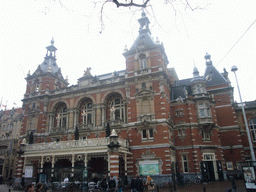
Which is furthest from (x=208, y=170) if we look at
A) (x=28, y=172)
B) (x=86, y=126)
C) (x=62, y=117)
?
(x=62, y=117)

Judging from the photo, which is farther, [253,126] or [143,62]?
[253,126]

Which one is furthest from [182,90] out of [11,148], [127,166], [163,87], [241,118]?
[11,148]

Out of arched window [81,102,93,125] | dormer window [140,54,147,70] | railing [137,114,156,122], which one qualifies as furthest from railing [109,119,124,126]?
dormer window [140,54,147,70]

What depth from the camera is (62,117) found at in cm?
3562

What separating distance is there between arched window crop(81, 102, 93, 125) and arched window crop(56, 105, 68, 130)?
3.13 m

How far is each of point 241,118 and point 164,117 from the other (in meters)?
16.0

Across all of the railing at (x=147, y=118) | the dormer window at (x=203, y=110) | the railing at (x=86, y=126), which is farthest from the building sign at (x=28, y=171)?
the dormer window at (x=203, y=110)

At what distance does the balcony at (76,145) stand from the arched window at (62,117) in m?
6.11

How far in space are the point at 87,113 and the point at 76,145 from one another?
8379 millimetres

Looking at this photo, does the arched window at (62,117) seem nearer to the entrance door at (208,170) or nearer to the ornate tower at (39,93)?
the ornate tower at (39,93)

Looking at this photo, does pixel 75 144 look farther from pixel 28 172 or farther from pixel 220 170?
pixel 220 170

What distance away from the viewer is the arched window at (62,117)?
34.6m

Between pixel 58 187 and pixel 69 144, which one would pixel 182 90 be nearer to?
pixel 69 144

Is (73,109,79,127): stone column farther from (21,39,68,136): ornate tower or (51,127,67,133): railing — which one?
(21,39,68,136): ornate tower
